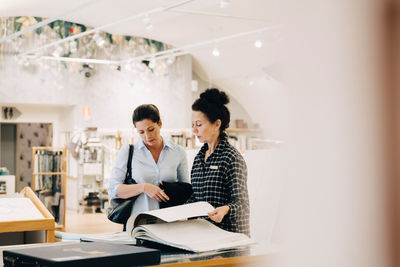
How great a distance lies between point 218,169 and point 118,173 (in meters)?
0.75

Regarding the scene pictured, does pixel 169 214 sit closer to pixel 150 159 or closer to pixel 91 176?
pixel 150 159

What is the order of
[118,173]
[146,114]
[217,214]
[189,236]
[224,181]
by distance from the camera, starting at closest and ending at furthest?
[189,236] → [217,214] → [224,181] → [118,173] → [146,114]

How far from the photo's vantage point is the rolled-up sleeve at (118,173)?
2699 millimetres

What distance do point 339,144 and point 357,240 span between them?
55 millimetres

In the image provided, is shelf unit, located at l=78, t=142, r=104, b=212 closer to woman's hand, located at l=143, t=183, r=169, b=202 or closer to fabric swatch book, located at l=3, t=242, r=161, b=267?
woman's hand, located at l=143, t=183, r=169, b=202

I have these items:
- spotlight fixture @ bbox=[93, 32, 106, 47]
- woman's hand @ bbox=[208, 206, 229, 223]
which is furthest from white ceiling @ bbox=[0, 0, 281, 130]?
woman's hand @ bbox=[208, 206, 229, 223]

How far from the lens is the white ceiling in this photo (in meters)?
9.31

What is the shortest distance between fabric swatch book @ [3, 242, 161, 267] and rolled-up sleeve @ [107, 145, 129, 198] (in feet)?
5.04

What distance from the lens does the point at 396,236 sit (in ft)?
0.93

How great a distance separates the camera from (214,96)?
2391mm

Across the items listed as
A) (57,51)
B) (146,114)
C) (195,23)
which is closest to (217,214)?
(146,114)

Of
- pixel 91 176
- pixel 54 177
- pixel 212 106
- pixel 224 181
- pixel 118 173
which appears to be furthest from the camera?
pixel 91 176

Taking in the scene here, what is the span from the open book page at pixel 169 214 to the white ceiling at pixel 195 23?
659 cm

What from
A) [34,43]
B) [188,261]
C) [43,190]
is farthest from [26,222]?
[34,43]
